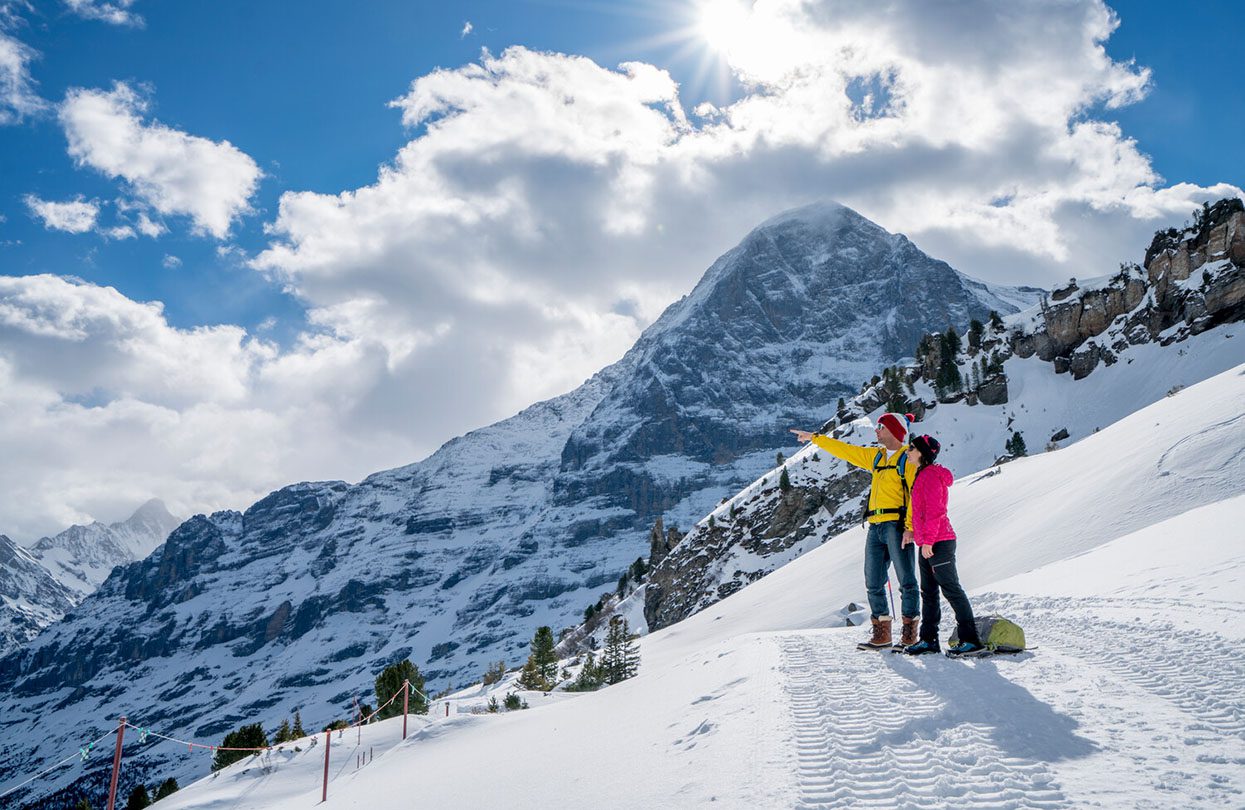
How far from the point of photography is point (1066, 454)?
31.6m

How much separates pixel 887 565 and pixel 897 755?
15.0 ft

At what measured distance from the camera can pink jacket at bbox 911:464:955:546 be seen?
8445 mm

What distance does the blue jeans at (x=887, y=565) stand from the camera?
906 cm

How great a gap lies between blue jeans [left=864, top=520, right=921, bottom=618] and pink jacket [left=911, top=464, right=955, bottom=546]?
547 millimetres

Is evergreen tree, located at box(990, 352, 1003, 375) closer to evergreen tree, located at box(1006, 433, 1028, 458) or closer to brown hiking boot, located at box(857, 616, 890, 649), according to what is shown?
evergreen tree, located at box(1006, 433, 1028, 458)

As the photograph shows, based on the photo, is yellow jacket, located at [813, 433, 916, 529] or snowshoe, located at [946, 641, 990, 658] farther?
yellow jacket, located at [813, 433, 916, 529]

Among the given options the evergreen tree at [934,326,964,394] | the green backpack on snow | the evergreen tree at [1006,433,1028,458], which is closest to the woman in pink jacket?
the green backpack on snow

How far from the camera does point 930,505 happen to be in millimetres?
8453

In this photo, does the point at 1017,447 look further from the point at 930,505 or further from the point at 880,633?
the point at 930,505

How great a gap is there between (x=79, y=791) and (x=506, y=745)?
23061cm

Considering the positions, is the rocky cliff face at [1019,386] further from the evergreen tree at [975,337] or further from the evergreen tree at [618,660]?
the evergreen tree at [618,660]

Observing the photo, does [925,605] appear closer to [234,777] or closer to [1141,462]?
[1141,462]

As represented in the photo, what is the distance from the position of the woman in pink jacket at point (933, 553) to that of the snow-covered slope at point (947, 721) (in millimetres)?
455

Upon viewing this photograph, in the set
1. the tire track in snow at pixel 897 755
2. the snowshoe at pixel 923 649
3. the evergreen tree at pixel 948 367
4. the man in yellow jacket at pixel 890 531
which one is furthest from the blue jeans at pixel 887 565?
the evergreen tree at pixel 948 367
